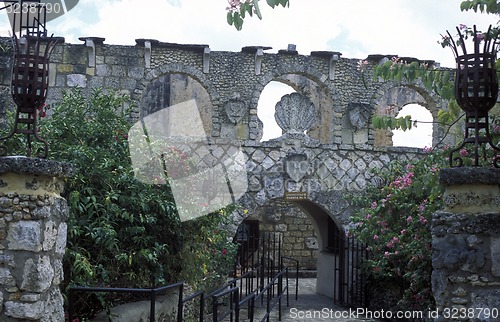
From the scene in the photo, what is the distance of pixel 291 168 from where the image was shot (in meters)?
9.77

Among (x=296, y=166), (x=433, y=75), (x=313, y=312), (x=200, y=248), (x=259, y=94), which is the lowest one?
(x=313, y=312)

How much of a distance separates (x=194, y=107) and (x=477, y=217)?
53.7 ft

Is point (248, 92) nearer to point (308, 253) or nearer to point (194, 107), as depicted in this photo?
point (308, 253)

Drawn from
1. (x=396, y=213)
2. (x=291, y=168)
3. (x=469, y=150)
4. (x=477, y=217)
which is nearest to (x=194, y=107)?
(x=291, y=168)

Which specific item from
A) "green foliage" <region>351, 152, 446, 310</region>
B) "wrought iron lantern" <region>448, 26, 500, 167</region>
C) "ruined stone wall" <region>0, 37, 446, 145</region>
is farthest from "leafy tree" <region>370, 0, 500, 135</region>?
"ruined stone wall" <region>0, 37, 446, 145</region>

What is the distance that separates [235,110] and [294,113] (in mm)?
2452

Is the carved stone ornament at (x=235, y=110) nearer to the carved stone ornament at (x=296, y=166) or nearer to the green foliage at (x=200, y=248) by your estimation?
the carved stone ornament at (x=296, y=166)

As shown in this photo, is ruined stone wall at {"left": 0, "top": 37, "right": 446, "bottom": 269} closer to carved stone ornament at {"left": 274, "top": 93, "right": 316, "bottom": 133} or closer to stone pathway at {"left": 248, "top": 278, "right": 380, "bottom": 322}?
carved stone ornament at {"left": 274, "top": 93, "right": 316, "bottom": 133}

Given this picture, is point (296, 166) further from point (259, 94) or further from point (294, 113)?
point (259, 94)

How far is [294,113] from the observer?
1017 centimetres

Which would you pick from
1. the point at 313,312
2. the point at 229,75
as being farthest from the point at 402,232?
the point at 229,75

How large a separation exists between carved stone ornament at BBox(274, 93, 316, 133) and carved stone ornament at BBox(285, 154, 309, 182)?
47cm

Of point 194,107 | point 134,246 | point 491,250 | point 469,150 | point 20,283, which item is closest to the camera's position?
point 20,283

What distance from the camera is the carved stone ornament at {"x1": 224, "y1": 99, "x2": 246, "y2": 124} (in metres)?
12.4
